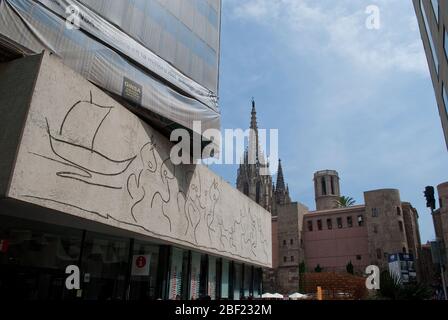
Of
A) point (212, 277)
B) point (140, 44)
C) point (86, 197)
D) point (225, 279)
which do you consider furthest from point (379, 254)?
point (86, 197)

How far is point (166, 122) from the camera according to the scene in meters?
14.5

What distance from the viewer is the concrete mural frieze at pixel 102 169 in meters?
9.09

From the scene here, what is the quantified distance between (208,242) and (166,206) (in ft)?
14.6

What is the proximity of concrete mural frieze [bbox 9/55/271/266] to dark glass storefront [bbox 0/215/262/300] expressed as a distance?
127cm

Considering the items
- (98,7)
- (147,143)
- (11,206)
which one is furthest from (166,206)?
(98,7)

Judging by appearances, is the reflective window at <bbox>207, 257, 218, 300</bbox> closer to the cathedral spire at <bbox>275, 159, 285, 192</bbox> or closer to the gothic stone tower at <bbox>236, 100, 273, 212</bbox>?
the gothic stone tower at <bbox>236, 100, 273, 212</bbox>

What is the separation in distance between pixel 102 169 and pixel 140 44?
6.11 meters

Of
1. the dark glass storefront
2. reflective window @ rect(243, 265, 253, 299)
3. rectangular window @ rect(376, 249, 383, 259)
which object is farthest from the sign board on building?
the dark glass storefront

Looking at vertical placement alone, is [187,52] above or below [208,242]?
above

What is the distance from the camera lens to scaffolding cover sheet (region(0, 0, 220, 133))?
10516 millimetres

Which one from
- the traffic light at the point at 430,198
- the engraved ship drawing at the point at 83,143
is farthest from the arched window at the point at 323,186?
the engraved ship drawing at the point at 83,143

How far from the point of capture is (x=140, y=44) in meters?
14.6

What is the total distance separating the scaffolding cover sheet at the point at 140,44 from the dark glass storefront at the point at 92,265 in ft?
16.7
